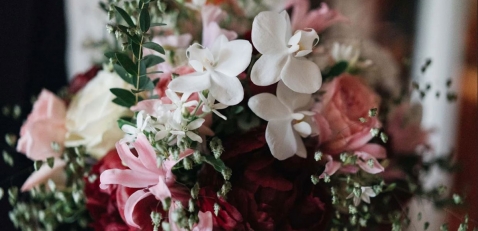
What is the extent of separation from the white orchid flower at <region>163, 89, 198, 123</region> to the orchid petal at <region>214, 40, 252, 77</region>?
4 centimetres

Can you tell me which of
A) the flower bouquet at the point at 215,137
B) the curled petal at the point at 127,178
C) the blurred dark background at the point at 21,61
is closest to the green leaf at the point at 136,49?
the flower bouquet at the point at 215,137

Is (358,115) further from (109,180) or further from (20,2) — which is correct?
(20,2)

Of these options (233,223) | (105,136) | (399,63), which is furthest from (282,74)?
(399,63)

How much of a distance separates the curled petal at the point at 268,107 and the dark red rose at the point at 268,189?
0.08 ft

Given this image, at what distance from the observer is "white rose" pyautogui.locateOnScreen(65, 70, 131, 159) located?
55 cm

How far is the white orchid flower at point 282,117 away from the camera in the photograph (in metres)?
0.44

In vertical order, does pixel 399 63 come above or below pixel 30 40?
below

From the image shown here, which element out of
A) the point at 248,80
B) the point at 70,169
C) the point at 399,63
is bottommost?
the point at 399,63

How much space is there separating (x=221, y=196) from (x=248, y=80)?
14 cm

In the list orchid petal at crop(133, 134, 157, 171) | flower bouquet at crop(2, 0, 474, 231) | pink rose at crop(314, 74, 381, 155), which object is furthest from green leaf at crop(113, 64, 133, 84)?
pink rose at crop(314, 74, 381, 155)

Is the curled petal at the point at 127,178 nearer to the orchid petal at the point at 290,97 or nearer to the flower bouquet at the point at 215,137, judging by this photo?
the flower bouquet at the point at 215,137

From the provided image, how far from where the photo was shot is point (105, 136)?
1.80ft

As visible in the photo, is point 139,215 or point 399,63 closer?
point 139,215

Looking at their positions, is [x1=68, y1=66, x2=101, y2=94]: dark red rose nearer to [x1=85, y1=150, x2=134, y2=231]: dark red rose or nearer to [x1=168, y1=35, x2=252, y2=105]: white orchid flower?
[x1=85, y1=150, x2=134, y2=231]: dark red rose
